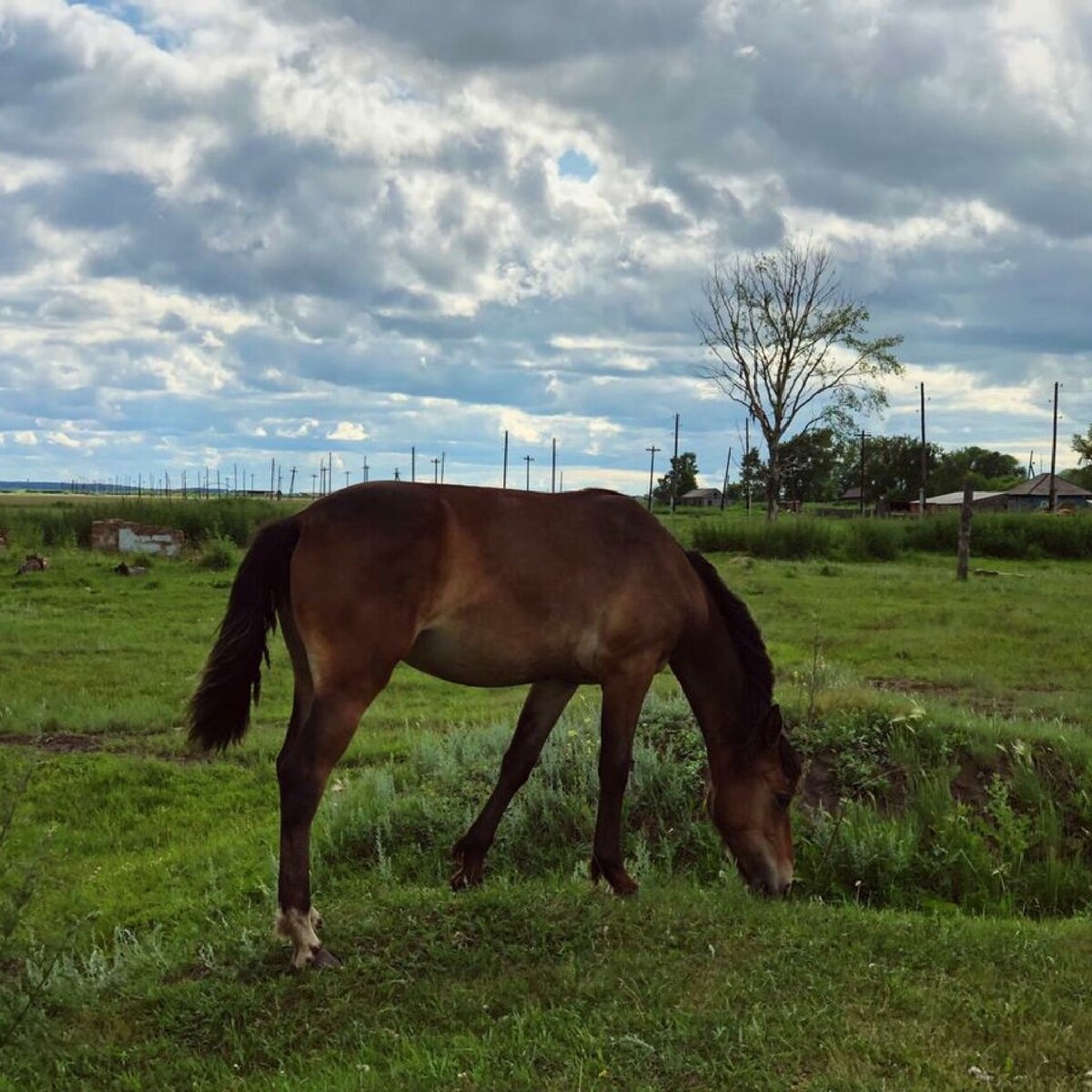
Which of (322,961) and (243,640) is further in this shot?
(243,640)

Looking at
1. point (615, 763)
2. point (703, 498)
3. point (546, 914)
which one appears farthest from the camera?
point (703, 498)

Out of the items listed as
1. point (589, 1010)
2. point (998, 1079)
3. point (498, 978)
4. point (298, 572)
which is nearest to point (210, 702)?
point (298, 572)

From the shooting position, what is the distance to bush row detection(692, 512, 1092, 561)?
3158 centimetres

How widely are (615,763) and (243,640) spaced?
1768 mm

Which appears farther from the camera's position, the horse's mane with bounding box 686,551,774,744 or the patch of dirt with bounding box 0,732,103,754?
the patch of dirt with bounding box 0,732,103,754

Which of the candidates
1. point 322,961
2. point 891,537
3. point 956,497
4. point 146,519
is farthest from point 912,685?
point 956,497

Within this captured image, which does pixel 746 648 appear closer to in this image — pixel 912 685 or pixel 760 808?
pixel 760 808

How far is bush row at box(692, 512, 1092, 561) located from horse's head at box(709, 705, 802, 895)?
26220 mm

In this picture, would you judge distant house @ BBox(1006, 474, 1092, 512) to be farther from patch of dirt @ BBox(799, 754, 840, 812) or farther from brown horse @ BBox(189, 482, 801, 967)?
brown horse @ BBox(189, 482, 801, 967)

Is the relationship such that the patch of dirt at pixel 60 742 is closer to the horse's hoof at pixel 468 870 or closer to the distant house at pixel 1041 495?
the horse's hoof at pixel 468 870

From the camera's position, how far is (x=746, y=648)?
5457 mm

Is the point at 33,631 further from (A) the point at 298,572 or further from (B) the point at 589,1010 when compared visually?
(B) the point at 589,1010

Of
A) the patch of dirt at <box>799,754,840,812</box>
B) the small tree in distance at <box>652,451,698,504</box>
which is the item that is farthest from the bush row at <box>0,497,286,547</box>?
the small tree in distance at <box>652,451,698,504</box>

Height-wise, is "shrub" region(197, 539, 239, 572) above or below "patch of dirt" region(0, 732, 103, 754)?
above
